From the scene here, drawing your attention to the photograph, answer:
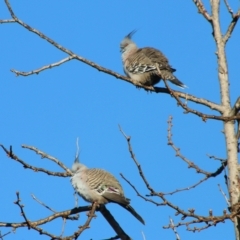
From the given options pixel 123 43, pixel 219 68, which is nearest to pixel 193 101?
pixel 219 68

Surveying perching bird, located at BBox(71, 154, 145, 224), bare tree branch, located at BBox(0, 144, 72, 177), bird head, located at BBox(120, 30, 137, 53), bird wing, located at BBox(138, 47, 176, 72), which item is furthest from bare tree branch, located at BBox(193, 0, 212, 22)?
bird head, located at BBox(120, 30, 137, 53)

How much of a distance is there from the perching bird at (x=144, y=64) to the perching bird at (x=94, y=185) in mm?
1488

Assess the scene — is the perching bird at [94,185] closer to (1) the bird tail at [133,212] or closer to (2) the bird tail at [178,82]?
(1) the bird tail at [133,212]

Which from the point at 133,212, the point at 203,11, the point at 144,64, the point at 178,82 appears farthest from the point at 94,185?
the point at 203,11

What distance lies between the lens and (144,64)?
808 cm

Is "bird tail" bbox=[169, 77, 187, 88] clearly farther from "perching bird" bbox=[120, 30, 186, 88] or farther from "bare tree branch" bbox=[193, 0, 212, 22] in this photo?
"bare tree branch" bbox=[193, 0, 212, 22]

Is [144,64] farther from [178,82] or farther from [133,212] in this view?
[133,212]

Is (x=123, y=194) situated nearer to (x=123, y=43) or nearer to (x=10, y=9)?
(x=10, y=9)

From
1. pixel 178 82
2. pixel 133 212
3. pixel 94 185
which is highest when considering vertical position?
pixel 178 82

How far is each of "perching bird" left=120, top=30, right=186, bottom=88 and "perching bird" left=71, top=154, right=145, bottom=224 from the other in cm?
149

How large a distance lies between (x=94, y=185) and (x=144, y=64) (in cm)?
238

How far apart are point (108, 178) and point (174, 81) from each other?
1.48 metres

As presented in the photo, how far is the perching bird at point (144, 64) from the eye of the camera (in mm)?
7684

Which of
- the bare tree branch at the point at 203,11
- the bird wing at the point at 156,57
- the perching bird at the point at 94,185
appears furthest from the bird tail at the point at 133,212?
Answer: the bird wing at the point at 156,57
